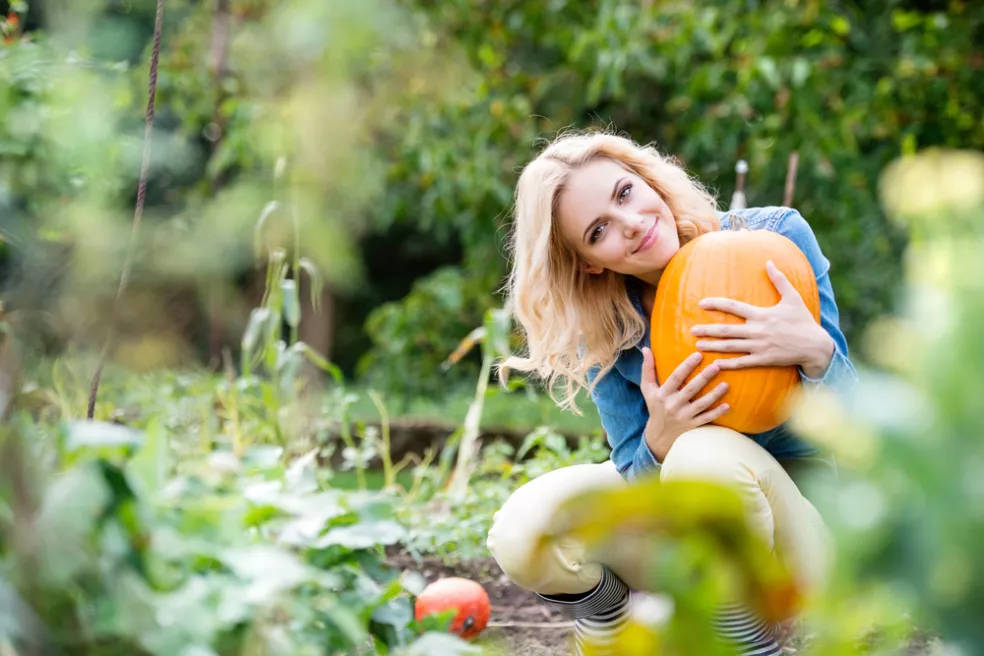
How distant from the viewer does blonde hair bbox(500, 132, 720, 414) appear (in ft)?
6.08

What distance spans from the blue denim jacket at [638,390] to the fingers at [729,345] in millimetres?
240

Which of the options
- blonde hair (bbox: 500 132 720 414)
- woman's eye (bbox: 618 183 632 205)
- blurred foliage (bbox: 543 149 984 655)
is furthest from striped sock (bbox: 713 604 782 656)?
blurred foliage (bbox: 543 149 984 655)

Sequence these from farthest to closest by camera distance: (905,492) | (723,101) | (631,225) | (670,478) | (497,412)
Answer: (497,412) → (723,101) → (631,225) → (670,478) → (905,492)

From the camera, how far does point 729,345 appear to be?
1541 mm

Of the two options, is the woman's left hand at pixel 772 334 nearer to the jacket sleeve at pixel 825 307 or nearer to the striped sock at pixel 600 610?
the jacket sleeve at pixel 825 307

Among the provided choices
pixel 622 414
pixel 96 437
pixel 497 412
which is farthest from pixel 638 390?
pixel 497 412

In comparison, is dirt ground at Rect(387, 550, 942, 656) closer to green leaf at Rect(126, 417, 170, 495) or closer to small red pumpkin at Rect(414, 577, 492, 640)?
small red pumpkin at Rect(414, 577, 492, 640)

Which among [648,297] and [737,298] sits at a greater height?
[737,298]

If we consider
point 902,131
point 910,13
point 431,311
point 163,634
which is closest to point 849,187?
point 902,131

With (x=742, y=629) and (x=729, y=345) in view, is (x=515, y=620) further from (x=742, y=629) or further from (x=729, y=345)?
(x=729, y=345)

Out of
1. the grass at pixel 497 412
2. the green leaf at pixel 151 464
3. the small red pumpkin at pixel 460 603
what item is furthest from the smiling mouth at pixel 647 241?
the grass at pixel 497 412

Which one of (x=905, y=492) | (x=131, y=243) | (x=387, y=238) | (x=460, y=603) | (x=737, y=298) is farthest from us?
(x=387, y=238)

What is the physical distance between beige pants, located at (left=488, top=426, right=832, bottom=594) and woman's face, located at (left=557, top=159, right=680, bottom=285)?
34 cm

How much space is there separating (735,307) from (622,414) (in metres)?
0.44
